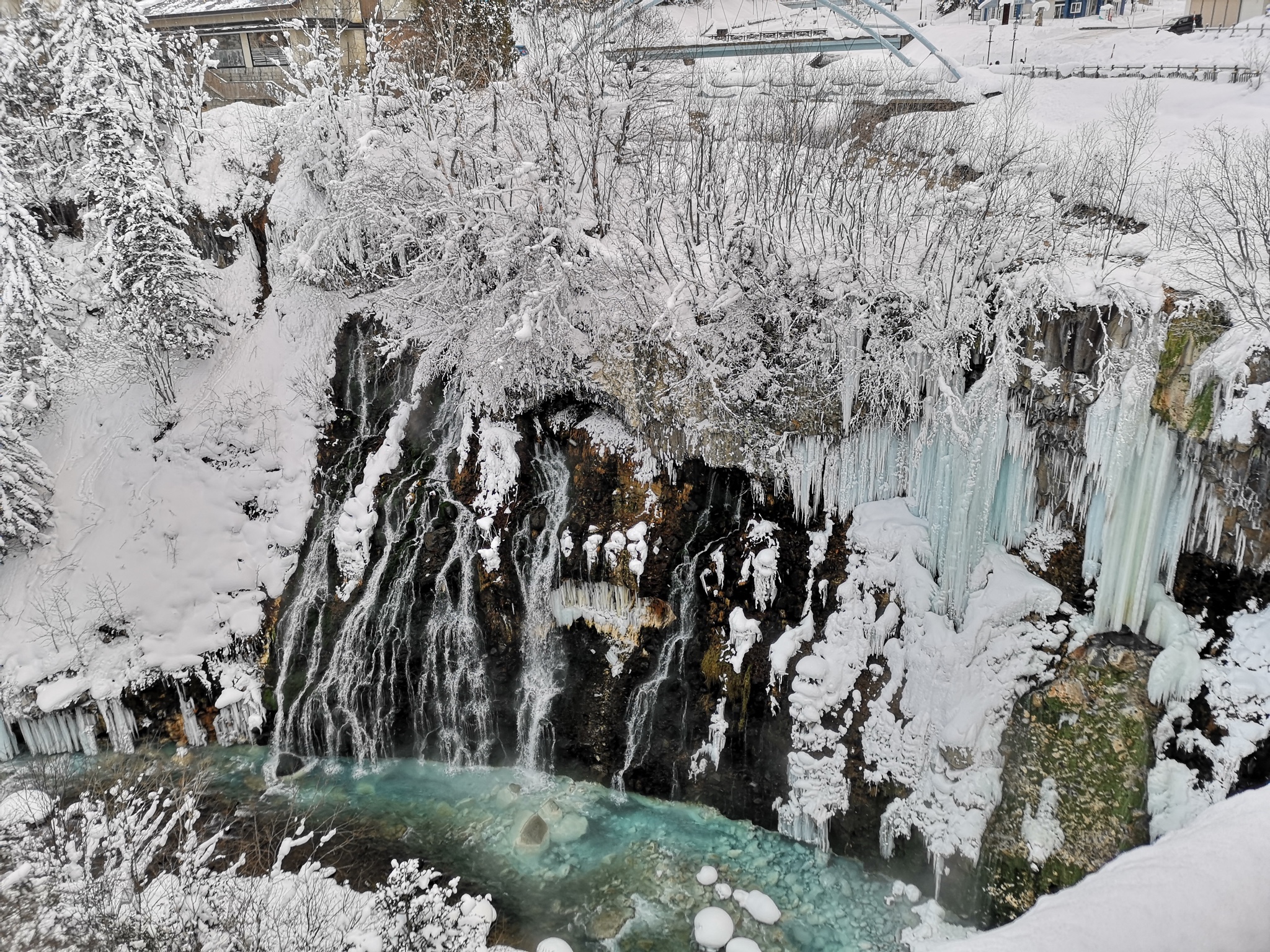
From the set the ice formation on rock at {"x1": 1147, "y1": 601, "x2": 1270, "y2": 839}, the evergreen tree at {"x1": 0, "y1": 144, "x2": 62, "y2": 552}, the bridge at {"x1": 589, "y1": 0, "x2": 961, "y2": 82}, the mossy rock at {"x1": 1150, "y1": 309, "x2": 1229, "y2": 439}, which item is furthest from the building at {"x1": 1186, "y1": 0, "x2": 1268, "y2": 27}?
the evergreen tree at {"x1": 0, "y1": 144, "x2": 62, "y2": 552}

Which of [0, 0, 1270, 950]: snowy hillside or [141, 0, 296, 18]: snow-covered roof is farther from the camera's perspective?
[141, 0, 296, 18]: snow-covered roof

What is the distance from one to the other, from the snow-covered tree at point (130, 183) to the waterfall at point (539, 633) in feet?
28.5

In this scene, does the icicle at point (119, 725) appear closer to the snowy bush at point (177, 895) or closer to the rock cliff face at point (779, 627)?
the snowy bush at point (177, 895)

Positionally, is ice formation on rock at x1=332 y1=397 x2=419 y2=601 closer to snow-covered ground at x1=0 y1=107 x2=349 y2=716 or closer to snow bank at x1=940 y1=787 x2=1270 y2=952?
snow-covered ground at x1=0 y1=107 x2=349 y2=716

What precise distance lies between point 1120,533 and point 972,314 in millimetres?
3618

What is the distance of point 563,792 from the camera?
11.9 meters

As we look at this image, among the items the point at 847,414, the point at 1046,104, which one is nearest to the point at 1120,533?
the point at 847,414

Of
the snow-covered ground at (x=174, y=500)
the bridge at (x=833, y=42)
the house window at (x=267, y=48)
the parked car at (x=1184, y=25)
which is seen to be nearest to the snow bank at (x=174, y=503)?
the snow-covered ground at (x=174, y=500)

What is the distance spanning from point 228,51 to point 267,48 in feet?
5.49

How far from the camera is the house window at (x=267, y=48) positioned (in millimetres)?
23688

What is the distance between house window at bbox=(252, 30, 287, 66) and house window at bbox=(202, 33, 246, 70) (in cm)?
53

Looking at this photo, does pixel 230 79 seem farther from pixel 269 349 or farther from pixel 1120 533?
pixel 1120 533

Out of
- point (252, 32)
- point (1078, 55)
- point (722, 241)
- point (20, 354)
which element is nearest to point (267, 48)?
point (252, 32)

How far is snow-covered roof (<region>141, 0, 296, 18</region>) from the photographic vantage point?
2300 cm
